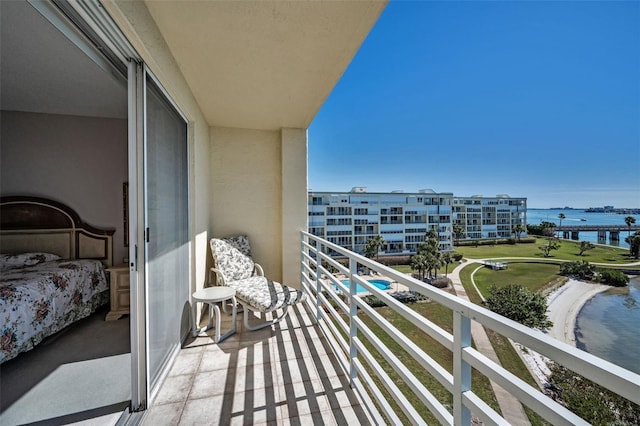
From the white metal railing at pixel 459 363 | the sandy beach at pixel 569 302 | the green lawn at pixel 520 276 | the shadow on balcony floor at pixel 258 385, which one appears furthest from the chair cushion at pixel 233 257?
the green lawn at pixel 520 276

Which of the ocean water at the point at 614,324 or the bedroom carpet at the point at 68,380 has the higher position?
the bedroom carpet at the point at 68,380

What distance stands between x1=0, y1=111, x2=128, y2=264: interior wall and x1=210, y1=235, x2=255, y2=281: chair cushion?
125cm

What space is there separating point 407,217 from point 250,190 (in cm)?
920

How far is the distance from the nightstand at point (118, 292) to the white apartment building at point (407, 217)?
20.9ft

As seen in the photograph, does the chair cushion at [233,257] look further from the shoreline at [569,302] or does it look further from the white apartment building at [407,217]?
the white apartment building at [407,217]

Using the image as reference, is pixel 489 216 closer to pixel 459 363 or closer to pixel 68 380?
pixel 459 363

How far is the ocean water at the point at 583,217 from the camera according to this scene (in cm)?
627

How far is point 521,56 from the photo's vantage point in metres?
10.7

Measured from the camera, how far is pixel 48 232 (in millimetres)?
2918

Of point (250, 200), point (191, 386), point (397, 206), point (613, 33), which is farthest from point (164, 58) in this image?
point (613, 33)

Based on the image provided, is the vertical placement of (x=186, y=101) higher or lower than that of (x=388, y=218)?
higher

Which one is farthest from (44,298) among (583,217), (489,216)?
(583,217)

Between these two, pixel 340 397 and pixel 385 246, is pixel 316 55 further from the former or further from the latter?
pixel 385 246

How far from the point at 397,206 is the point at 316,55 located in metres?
9.83
